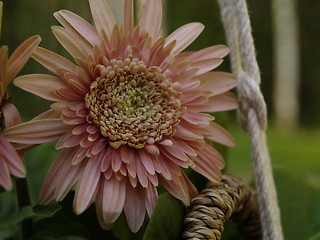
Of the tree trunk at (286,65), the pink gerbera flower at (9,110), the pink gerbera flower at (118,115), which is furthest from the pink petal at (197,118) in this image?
the tree trunk at (286,65)

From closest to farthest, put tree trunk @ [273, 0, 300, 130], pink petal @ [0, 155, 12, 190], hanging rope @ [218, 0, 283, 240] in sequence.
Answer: pink petal @ [0, 155, 12, 190] < hanging rope @ [218, 0, 283, 240] < tree trunk @ [273, 0, 300, 130]

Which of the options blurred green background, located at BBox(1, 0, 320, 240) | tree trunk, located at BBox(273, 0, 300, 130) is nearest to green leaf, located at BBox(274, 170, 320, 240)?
blurred green background, located at BBox(1, 0, 320, 240)

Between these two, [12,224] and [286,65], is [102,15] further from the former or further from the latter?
[286,65]

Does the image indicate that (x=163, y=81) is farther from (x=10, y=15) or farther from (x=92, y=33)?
(x=10, y=15)

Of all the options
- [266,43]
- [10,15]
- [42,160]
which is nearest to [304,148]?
[266,43]

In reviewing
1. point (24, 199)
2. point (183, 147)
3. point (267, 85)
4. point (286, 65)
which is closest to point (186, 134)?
point (183, 147)

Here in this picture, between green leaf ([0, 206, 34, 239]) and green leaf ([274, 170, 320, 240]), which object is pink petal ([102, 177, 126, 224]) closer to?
green leaf ([0, 206, 34, 239])
